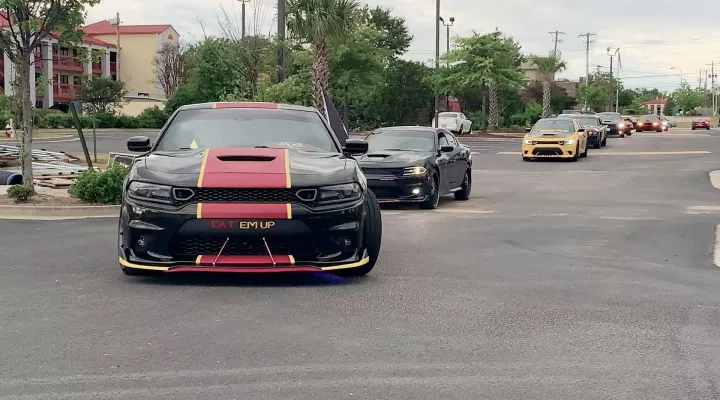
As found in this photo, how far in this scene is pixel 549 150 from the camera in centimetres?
2819

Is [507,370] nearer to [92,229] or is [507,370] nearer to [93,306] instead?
[93,306]

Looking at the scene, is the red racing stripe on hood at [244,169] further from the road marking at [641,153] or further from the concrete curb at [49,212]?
the road marking at [641,153]

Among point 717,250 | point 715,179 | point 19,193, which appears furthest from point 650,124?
point 19,193

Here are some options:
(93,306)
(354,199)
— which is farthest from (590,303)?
(93,306)

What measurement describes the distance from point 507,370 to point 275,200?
256 cm

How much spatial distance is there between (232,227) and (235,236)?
0.26ft

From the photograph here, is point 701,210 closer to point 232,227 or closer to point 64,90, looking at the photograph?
point 232,227

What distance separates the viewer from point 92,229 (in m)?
11.3

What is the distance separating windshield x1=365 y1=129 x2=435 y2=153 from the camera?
1545 cm

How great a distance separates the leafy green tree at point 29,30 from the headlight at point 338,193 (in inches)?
338

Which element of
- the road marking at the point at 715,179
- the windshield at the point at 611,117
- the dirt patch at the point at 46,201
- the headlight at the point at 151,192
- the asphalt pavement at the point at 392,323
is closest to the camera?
the asphalt pavement at the point at 392,323

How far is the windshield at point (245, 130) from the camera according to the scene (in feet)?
26.4

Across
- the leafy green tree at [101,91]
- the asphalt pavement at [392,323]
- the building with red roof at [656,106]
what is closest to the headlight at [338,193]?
the asphalt pavement at [392,323]

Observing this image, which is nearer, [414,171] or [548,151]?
[414,171]
